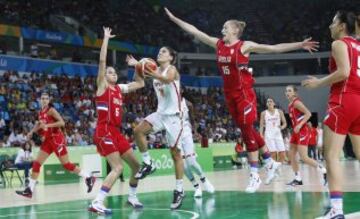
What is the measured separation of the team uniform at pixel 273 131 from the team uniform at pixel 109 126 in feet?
26.7

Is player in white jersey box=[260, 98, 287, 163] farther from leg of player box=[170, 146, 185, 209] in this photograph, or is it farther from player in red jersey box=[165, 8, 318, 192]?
leg of player box=[170, 146, 185, 209]

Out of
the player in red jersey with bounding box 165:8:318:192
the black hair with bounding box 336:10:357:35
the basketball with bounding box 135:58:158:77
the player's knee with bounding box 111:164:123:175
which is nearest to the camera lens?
the black hair with bounding box 336:10:357:35

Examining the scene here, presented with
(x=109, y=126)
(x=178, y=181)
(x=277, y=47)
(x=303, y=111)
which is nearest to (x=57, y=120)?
(x=109, y=126)

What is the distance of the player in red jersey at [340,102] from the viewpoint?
6375 mm

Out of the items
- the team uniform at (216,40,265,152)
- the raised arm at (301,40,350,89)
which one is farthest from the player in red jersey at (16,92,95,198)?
the raised arm at (301,40,350,89)

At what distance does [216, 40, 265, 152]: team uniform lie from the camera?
370 inches

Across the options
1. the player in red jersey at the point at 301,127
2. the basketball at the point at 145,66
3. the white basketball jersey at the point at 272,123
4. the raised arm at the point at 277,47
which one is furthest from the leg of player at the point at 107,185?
the white basketball jersey at the point at 272,123

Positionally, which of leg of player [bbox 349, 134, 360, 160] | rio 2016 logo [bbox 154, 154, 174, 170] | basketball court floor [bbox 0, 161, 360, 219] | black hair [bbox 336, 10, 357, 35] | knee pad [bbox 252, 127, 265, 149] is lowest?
basketball court floor [bbox 0, 161, 360, 219]

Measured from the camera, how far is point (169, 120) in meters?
9.52

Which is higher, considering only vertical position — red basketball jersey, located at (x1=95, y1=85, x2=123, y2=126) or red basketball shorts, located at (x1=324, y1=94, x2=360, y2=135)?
red basketball jersey, located at (x1=95, y1=85, x2=123, y2=126)

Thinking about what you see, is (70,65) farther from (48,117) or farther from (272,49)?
(272,49)

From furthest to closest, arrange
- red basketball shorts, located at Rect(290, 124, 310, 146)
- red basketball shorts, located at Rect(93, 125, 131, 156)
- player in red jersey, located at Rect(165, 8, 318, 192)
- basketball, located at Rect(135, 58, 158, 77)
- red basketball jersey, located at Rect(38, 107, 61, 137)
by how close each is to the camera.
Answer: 1. red basketball shorts, located at Rect(290, 124, 310, 146)
2. red basketball jersey, located at Rect(38, 107, 61, 137)
3. player in red jersey, located at Rect(165, 8, 318, 192)
4. red basketball shorts, located at Rect(93, 125, 131, 156)
5. basketball, located at Rect(135, 58, 158, 77)

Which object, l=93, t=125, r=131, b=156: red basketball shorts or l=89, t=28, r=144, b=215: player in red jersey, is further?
l=93, t=125, r=131, b=156: red basketball shorts

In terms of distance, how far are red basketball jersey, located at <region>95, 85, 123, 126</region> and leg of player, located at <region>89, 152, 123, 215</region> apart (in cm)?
54
